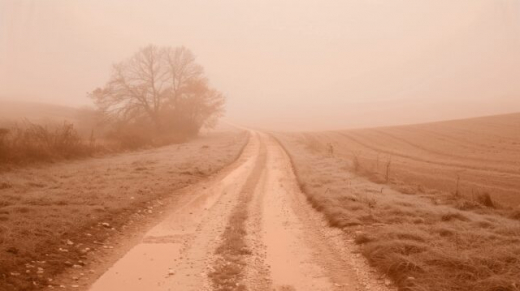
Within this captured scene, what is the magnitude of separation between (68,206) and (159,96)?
4194 cm

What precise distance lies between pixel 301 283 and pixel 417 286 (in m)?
2.37

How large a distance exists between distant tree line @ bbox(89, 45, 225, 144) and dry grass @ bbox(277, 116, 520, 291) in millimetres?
33587

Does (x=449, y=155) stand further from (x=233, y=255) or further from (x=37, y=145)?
(x=37, y=145)

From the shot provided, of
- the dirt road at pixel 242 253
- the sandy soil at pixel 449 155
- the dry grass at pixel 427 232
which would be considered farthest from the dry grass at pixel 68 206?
the sandy soil at pixel 449 155

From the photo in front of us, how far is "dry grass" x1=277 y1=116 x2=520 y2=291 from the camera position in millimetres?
8102

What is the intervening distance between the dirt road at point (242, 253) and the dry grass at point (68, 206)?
1.39m

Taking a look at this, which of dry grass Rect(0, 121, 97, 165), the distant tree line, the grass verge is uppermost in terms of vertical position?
the distant tree line

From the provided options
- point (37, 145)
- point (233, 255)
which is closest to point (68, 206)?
point (233, 255)

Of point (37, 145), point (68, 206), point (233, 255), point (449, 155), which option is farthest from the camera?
point (449, 155)

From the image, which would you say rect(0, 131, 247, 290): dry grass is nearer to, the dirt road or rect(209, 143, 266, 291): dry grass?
the dirt road

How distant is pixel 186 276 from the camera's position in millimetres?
8562

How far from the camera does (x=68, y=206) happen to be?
13148 mm

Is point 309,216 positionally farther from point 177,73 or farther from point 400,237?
point 177,73

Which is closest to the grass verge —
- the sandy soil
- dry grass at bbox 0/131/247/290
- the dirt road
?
the dirt road
